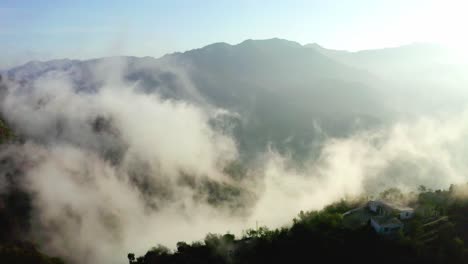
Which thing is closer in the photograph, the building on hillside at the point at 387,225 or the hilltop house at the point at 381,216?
the building on hillside at the point at 387,225

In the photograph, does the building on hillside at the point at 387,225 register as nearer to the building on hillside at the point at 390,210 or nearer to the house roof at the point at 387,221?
the house roof at the point at 387,221

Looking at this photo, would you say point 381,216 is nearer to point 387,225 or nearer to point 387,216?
point 387,216

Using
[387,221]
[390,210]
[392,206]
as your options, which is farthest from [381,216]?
[392,206]

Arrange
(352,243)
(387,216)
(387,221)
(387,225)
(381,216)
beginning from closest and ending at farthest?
(352,243), (387,225), (387,221), (387,216), (381,216)

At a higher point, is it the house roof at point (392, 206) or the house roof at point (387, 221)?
the house roof at point (392, 206)

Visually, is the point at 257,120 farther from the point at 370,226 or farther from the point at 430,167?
the point at 370,226

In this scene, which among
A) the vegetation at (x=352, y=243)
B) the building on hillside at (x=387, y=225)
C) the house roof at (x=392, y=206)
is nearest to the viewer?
the vegetation at (x=352, y=243)

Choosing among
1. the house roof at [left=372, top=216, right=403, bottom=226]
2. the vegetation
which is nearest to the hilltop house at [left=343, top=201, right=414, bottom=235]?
the house roof at [left=372, top=216, right=403, bottom=226]

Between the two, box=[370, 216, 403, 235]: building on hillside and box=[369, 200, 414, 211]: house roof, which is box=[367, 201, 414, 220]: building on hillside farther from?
box=[370, 216, 403, 235]: building on hillside

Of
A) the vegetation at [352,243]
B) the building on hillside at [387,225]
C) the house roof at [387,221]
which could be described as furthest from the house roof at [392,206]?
the building on hillside at [387,225]
